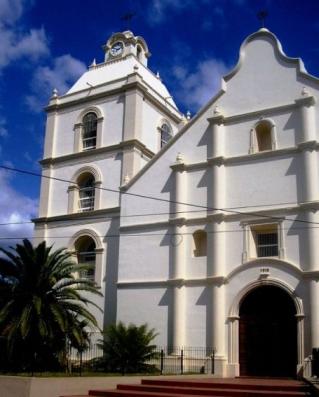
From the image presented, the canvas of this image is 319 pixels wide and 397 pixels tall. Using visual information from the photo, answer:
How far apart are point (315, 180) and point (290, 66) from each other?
5742 millimetres

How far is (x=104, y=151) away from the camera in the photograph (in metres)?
33.0

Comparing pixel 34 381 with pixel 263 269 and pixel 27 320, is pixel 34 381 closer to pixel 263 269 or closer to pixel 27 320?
pixel 27 320

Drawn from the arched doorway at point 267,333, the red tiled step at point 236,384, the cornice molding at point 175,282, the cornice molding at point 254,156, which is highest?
the cornice molding at point 254,156

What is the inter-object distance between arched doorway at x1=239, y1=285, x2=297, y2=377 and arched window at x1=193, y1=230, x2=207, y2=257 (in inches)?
129

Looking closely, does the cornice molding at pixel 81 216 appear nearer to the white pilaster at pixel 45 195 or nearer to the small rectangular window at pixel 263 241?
the white pilaster at pixel 45 195

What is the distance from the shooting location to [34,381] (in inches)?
682

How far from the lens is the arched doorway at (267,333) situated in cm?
2262

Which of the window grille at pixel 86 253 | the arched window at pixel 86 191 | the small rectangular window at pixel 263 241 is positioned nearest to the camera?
the small rectangular window at pixel 263 241

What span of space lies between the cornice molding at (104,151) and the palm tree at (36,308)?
9.74 meters

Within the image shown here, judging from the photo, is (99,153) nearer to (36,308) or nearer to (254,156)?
(254,156)

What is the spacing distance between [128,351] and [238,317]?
194 inches

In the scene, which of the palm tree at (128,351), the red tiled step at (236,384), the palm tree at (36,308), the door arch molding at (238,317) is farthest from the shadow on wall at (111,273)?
the red tiled step at (236,384)

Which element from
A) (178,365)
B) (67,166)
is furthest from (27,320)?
(67,166)

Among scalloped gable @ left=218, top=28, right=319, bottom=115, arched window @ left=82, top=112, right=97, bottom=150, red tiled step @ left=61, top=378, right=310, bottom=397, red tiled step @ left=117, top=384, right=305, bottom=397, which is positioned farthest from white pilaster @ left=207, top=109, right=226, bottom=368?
arched window @ left=82, top=112, right=97, bottom=150
